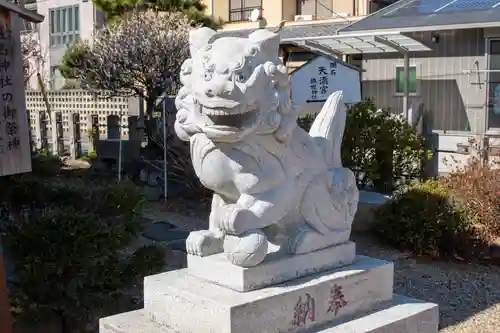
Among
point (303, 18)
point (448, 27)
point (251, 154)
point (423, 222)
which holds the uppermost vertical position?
point (303, 18)

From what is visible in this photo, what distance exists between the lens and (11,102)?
15.5 feet

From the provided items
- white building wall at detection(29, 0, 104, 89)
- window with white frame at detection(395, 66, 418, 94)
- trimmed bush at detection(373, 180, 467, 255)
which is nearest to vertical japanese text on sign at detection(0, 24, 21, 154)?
trimmed bush at detection(373, 180, 467, 255)

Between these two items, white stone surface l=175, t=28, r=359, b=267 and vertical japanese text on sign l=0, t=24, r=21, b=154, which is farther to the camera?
vertical japanese text on sign l=0, t=24, r=21, b=154

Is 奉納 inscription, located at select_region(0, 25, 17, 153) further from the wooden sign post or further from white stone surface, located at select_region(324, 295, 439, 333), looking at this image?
white stone surface, located at select_region(324, 295, 439, 333)

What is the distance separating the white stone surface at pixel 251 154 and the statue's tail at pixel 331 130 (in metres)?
0.09

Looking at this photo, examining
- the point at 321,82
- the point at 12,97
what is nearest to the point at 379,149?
the point at 321,82

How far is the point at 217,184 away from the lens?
3279 millimetres

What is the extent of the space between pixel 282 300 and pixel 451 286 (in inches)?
130

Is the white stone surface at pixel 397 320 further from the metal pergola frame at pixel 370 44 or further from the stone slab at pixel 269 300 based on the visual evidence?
the metal pergola frame at pixel 370 44

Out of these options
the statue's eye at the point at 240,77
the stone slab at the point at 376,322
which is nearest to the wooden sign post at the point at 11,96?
the stone slab at the point at 376,322

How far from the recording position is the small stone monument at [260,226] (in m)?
3.08

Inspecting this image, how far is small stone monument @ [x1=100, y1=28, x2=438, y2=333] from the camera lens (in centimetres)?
308

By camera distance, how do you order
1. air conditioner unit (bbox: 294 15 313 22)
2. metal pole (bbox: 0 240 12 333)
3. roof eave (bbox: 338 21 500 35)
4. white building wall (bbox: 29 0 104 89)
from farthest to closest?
1. white building wall (bbox: 29 0 104 89)
2. air conditioner unit (bbox: 294 15 313 22)
3. roof eave (bbox: 338 21 500 35)
4. metal pole (bbox: 0 240 12 333)

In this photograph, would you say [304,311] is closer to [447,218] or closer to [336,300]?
[336,300]
